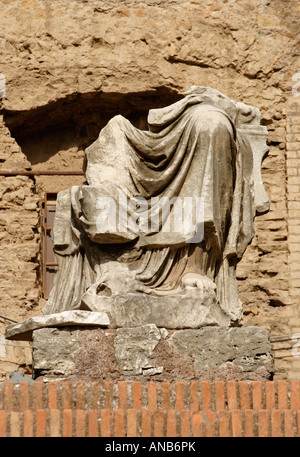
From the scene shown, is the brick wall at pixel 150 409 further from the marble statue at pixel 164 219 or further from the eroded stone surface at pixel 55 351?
the marble statue at pixel 164 219

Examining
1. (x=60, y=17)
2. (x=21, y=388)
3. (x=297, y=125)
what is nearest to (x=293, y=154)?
(x=297, y=125)

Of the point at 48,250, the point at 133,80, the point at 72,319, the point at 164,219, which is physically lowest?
the point at 72,319

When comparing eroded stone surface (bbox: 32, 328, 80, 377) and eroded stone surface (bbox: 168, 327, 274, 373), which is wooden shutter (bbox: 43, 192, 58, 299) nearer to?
eroded stone surface (bbox: 32, 328, 80, 377)

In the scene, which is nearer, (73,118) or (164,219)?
(164,219)

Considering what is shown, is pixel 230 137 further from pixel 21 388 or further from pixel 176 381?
pixel 21 388

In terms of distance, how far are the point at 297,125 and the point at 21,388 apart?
21.2 feet

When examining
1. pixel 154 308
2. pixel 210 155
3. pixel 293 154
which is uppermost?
pixel 293 154

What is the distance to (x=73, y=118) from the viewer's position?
47.2 feet

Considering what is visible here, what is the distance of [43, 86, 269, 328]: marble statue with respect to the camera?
9359 millimetres

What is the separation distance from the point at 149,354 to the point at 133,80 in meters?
5.53

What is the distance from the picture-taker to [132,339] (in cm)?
904

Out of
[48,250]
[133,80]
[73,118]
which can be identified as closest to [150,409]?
[48,250]

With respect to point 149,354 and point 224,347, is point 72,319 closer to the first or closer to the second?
point 149,354

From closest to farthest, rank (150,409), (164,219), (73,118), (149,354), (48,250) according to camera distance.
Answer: (150,409) < (149,354) < (164,219) < (48,250) < (73,118)
